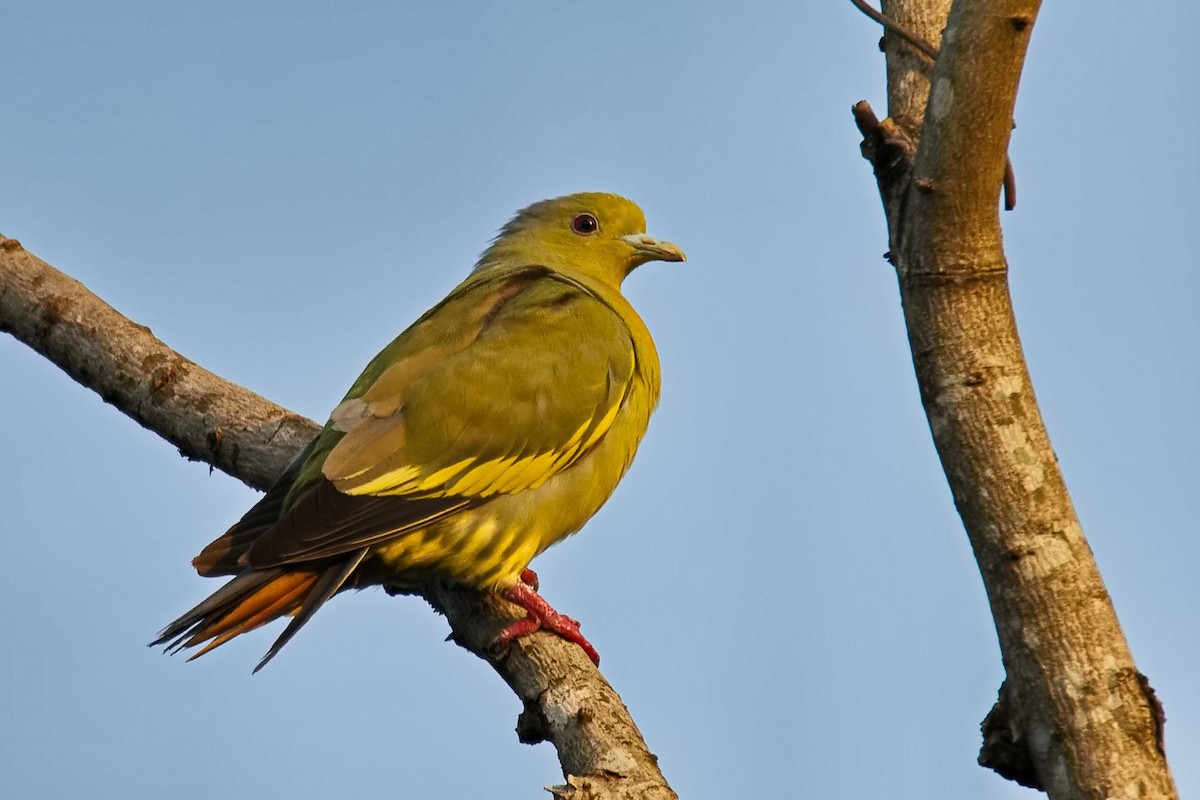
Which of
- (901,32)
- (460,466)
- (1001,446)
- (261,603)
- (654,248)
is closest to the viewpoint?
(1001,446)

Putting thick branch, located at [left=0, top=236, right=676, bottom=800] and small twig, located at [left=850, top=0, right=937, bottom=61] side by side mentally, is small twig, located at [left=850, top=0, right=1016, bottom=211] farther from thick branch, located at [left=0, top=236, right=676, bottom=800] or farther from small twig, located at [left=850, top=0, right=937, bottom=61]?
thick branch, located at [left=0, top=236, right=676, bottom=800]

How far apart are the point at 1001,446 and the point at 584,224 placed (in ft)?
12.2

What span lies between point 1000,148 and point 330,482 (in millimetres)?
2504

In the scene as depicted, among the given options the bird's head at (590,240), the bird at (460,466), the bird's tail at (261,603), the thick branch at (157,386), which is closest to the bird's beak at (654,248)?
the bird's head at (590,240)

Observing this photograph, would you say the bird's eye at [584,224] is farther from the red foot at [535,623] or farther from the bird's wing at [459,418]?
the red foot at [535,623]

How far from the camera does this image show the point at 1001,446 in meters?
3.15

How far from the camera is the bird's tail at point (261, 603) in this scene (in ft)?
13.2

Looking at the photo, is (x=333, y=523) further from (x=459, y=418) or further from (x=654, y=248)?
(x=654, y=248)

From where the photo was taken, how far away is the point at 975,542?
10.4 ft

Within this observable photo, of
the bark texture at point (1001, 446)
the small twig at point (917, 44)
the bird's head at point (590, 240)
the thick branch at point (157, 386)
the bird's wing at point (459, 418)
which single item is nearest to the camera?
the bark texture at point (1001, 446)

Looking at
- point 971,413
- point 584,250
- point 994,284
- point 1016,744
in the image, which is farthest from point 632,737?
point 584,250

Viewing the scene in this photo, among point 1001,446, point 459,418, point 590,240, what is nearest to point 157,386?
point 459,418

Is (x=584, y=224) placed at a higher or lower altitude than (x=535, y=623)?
higher

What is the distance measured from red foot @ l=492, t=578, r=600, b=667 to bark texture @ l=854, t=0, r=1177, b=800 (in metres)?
1.63
